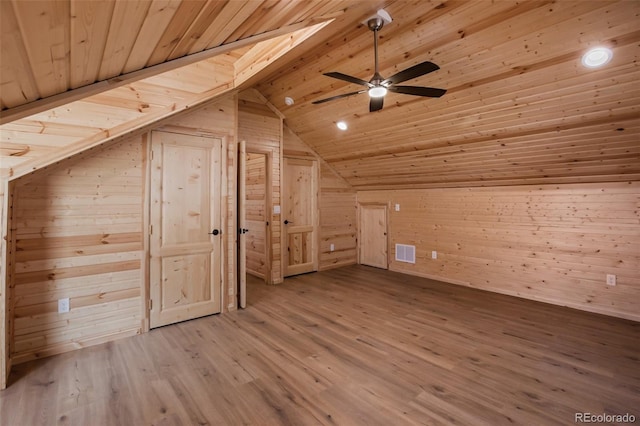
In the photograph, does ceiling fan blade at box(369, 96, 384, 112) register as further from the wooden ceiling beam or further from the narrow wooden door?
the narrow wooden door

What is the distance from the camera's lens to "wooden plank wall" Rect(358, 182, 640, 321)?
361 cm

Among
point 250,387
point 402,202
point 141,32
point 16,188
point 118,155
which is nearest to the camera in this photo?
point 141,32

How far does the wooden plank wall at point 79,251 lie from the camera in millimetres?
2668

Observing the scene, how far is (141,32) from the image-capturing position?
Result: 1.22 metres

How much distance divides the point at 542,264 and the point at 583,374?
2086 millimetres

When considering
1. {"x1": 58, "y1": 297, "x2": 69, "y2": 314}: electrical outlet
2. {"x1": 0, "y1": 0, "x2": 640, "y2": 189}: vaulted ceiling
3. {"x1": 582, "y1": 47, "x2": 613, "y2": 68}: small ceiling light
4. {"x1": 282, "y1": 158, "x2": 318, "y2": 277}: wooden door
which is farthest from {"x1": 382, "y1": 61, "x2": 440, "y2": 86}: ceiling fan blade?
{"x1": 58, "y1": 297, "x2": 69, "y2": 314}: electrical outlet

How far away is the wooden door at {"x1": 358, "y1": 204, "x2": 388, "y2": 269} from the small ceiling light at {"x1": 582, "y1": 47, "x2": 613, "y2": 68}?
3.85 meters

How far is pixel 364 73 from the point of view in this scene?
354 centimetres

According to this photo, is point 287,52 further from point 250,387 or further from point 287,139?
point 250,387

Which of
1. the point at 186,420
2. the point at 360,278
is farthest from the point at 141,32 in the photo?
the point at 360,278

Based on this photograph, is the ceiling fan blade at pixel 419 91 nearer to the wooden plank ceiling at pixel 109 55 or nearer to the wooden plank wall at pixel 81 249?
the wooden plank ceiling at pixel 109 55

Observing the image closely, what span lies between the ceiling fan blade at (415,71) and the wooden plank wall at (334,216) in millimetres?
3238

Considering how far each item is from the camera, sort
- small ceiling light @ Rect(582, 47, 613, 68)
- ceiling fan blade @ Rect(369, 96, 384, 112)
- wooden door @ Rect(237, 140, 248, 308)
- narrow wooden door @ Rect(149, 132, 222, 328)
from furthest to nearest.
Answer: wooden door @ Rect(237, 140, 248, 308) < narrow wooden door @ Rect(149, 132, 222, 328) < ceiling fan blade @ Rect(369, 96, 384, 112) < small ceiling light @ Rect(582, 47, 613, 68)

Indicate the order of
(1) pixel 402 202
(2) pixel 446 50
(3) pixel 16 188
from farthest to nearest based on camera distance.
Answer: (1) pixel 402 202 → (2) pixel 446 50 → (3) pixel 16 188
